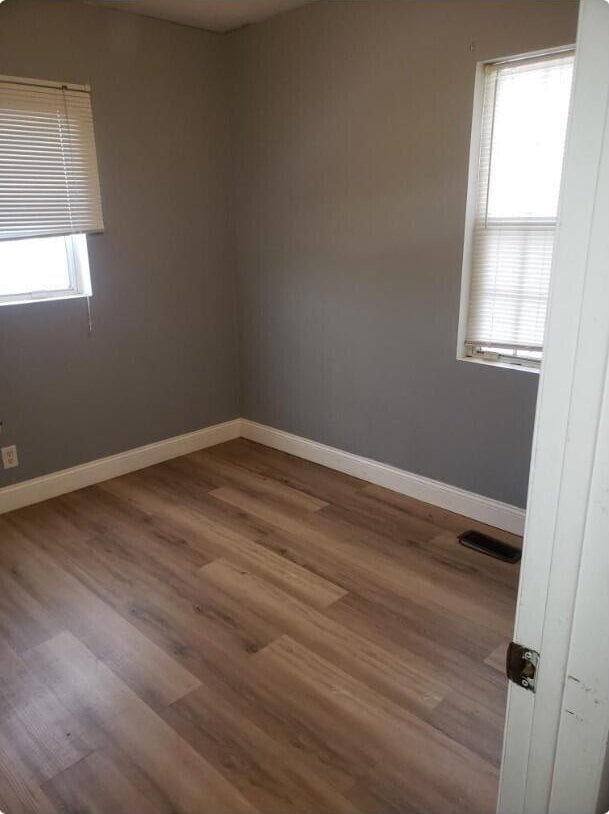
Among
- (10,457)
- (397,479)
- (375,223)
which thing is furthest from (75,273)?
(397,479)

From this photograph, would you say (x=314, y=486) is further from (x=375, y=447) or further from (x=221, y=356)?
(x=221, y=356)

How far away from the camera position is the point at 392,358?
3314mm

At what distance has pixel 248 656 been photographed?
7.25 ft

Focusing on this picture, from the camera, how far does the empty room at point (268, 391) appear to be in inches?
75.4

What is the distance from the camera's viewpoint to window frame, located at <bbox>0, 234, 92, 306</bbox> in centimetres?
330

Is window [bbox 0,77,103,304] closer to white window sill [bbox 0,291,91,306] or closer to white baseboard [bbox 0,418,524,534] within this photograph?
white window sill [bbox 0,291,91,306]

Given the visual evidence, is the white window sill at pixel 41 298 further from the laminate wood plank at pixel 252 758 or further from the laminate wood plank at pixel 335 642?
the laminate wood plank at pixel 252 758

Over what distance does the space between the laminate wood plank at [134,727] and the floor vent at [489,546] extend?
1602mm

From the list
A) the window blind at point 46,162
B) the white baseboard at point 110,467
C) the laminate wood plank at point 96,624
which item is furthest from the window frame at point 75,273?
the laminate wood plank at point 96,624

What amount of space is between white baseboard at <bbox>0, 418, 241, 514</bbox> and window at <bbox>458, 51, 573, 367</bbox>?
6.09ft

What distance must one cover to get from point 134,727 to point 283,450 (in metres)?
2.31

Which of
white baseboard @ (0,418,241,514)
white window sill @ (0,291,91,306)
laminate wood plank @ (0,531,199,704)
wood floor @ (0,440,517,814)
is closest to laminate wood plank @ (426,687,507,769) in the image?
wood floor @ (0,440,517,814)

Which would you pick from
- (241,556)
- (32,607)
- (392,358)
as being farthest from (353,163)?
(32,607)

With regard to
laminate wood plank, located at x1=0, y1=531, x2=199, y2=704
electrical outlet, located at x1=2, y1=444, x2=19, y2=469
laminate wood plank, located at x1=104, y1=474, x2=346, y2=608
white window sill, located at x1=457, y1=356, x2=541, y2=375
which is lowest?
laminate wood plank, located at x1=0, y1=531, x2=199, y2=704
